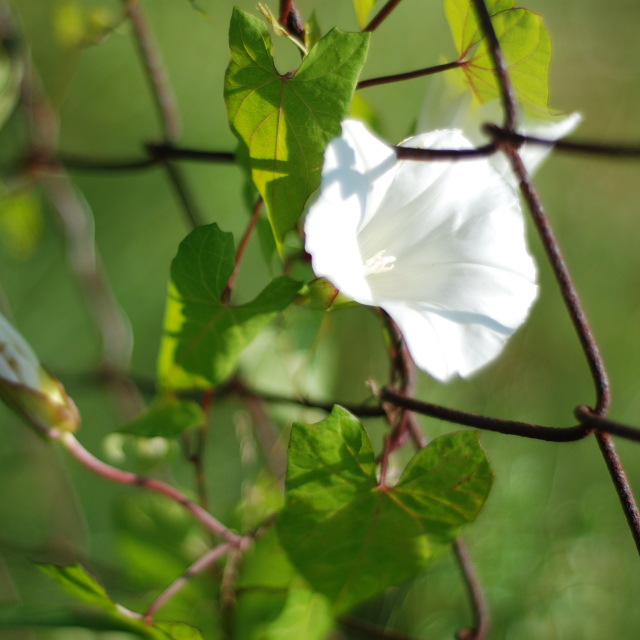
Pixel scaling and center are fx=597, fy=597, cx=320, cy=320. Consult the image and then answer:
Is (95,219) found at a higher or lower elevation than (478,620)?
higher

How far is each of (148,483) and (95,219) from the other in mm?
1015

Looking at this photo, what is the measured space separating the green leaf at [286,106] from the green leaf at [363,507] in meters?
0.16

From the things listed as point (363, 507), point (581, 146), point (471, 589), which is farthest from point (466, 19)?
point (471, 589)

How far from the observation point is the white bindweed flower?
0.39 m

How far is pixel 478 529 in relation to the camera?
122 cm

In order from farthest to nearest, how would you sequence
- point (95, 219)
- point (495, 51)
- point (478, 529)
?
point (95, 219)
point (478, 529)
point (495, 51)

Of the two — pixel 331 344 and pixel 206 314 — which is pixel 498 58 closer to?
pixel 206 314

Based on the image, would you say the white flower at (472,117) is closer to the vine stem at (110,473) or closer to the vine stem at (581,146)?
the vine stem at (581,146)

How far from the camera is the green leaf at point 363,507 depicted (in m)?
0.43

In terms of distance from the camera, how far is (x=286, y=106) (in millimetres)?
421

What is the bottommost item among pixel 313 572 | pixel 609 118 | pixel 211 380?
pixel 313 572

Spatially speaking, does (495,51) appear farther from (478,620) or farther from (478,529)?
(478,529)

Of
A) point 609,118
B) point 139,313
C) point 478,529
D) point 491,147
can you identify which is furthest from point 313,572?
point 609,118

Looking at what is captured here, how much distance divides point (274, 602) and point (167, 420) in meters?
A: 0.25
